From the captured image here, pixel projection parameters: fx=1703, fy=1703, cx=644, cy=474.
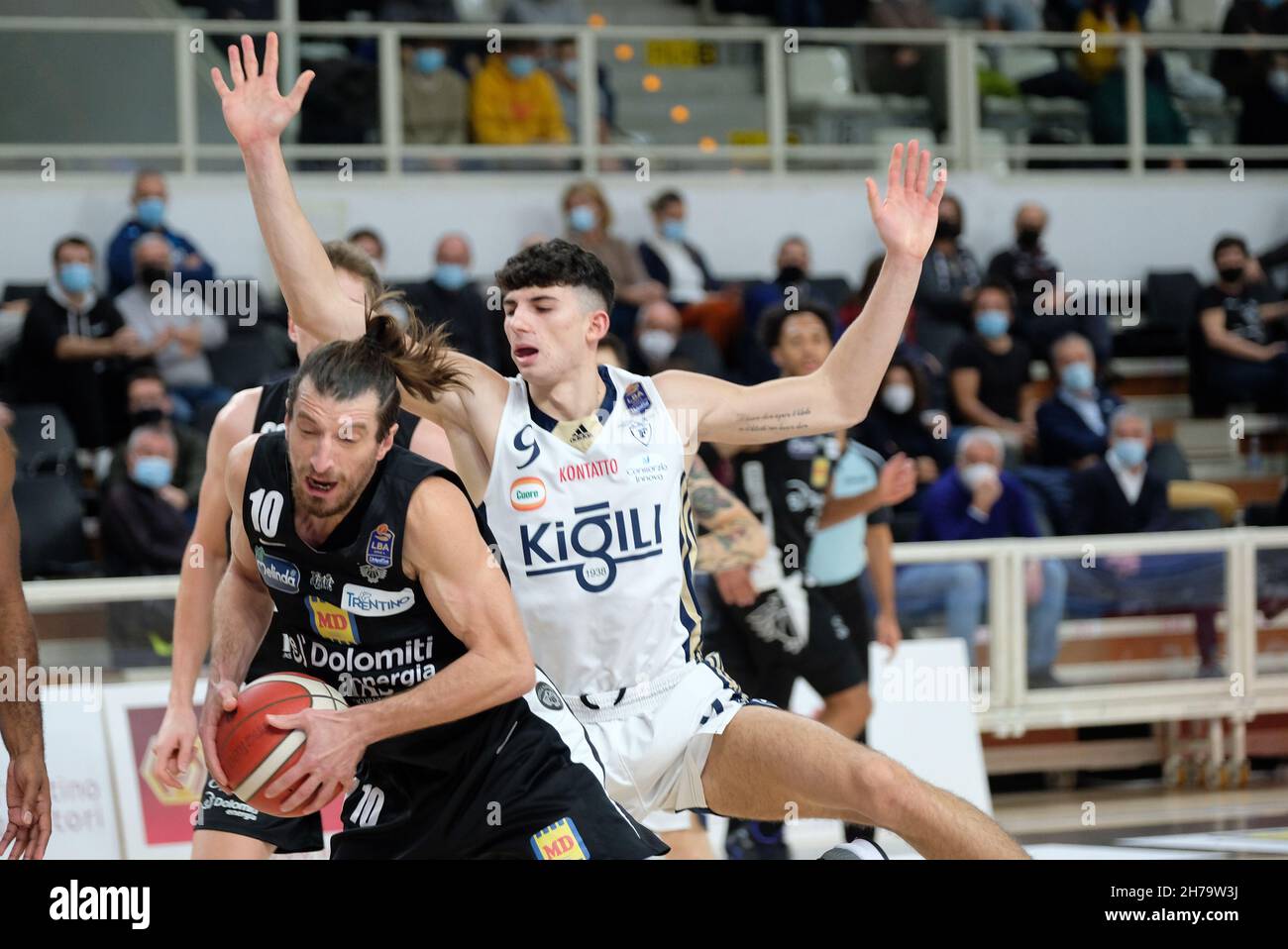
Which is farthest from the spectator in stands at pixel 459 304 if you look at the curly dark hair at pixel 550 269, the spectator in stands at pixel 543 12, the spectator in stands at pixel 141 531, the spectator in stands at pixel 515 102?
the curly dark hair at pixel 550 269

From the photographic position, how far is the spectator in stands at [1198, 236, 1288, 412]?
1083 centimetres

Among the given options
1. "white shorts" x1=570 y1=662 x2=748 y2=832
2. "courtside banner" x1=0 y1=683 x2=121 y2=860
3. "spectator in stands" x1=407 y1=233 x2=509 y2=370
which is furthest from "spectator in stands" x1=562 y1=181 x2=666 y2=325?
"white shorts" x1=570 y1=662 x2=748 y2=832

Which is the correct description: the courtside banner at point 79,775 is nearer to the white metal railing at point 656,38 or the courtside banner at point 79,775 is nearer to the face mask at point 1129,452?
the white metal railing at point 656,38

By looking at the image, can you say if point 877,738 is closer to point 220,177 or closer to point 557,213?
point 557,213

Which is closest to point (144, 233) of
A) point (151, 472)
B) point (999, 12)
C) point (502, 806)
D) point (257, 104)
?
point (151, 472)

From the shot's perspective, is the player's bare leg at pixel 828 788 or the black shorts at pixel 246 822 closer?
the player's bare leg at pixel 828 788

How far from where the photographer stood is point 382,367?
11.9 feet

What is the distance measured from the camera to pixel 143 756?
256 inches

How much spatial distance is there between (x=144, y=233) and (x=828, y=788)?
679cm

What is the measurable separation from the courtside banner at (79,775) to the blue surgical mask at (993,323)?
5648 millimetres

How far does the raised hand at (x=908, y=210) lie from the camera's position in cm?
419

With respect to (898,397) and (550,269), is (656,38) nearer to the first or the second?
(898,397)

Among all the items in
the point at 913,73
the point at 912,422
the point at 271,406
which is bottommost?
the point at 912,422

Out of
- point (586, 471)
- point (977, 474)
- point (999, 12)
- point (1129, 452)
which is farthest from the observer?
point (999, 12)
